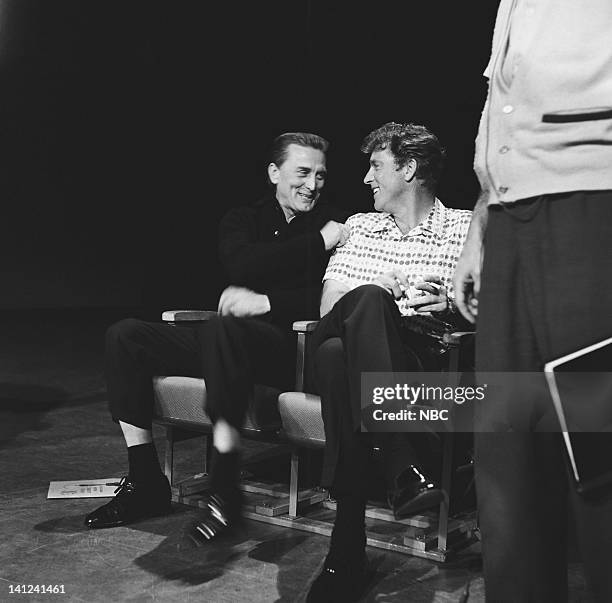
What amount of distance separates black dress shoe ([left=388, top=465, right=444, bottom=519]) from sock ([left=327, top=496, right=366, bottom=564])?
0.11 metres

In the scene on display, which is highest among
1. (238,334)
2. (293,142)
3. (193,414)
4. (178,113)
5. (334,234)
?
(178,113)

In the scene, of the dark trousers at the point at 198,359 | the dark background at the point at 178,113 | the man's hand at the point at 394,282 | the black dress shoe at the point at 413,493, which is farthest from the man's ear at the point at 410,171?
the dark background at the point at 178,113

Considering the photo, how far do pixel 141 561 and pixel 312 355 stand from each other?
690 millimetres

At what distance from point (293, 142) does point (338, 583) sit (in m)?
1.56

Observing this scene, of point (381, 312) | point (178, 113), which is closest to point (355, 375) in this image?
point (381, 312)

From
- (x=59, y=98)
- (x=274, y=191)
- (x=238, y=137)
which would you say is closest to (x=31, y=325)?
(x=59, y=98)

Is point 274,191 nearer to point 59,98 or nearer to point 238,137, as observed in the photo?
point 238,137

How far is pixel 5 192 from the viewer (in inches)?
334

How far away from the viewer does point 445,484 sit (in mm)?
2102

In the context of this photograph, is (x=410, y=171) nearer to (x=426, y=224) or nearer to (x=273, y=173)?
(x=426, y=224)

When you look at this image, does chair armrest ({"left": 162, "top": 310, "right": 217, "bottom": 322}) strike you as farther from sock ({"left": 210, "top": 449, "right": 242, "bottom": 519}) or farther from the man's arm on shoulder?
sock ({"left": 210, "top": 449, "right": 242, "bottom": 519})

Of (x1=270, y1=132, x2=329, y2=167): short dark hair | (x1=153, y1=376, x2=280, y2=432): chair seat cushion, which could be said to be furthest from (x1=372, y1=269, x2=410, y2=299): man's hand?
(x1=270, y1=132, x2=329, y2=167): short dark hair

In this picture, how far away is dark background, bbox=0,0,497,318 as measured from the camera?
161 inches

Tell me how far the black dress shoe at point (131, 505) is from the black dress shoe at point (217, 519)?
0.54m
